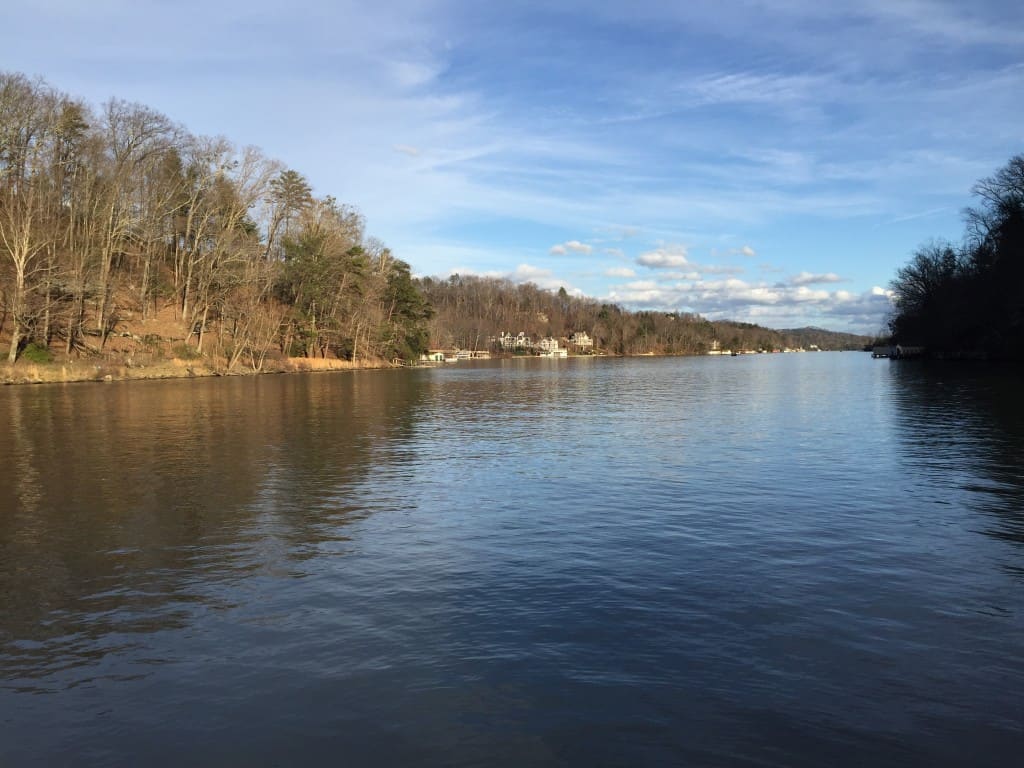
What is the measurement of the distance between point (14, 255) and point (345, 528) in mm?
51746

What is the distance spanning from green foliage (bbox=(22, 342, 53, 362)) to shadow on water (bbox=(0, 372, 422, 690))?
89.5ft

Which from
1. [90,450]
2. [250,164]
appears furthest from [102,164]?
[90,450]

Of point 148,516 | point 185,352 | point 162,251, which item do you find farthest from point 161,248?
point 148,516

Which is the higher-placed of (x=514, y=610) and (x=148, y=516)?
(x=148, y=516)

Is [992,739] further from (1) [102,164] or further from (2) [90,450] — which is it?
(1) [102,164]

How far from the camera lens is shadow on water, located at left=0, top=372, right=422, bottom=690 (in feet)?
28.8

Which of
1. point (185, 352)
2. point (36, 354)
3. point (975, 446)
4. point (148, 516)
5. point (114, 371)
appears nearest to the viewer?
point (148, 516)

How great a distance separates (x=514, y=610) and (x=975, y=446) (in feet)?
66.1

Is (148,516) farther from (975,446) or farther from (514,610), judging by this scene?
(975,446)

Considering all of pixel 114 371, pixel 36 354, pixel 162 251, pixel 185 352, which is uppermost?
pixel 162 251

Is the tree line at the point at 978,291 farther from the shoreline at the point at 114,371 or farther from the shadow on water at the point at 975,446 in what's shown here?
the shoreline at the point at 114,371

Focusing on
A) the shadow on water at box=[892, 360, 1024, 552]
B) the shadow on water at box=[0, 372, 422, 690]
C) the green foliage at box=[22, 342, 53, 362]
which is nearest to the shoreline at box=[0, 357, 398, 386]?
the green foliage at box=[22, 342, 53, 362]

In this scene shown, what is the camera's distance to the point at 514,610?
8.95m

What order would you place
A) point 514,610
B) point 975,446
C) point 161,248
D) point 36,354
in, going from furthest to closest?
point 161,248
point 36,354
point 975,446
point 514,610
